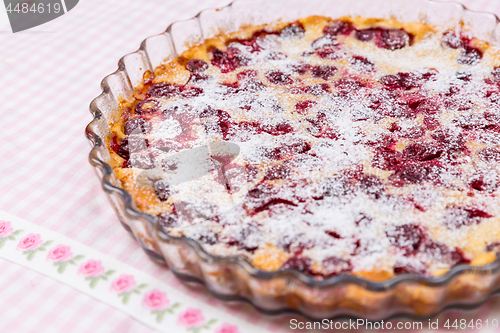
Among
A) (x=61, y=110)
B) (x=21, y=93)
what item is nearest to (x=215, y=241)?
(x=61, y=110)

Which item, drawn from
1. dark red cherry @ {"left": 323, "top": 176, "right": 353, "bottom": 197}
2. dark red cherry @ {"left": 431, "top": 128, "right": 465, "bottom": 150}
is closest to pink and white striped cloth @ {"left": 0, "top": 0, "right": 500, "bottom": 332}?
dark red cherry @ {"left": 323, "top": 176, "right": 353, "bottom": 197}

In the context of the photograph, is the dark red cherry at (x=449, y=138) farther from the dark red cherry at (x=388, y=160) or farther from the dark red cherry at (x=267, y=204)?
the dark red cherry at (x=267, y=204)

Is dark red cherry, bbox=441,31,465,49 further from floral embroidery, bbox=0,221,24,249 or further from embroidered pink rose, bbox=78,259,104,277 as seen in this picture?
floral embroidery, bbox=0,221,24,249

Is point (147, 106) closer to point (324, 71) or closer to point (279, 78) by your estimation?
point (279, 78)

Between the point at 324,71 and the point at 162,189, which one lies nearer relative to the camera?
the point at 162,189

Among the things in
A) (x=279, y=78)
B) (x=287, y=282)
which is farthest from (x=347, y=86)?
(x=287, y=282)

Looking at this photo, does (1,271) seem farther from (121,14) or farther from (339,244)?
(121,14)

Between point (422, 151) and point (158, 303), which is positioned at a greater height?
point (422, 151)

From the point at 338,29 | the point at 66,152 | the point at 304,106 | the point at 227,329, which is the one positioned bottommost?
the point at 227,329
